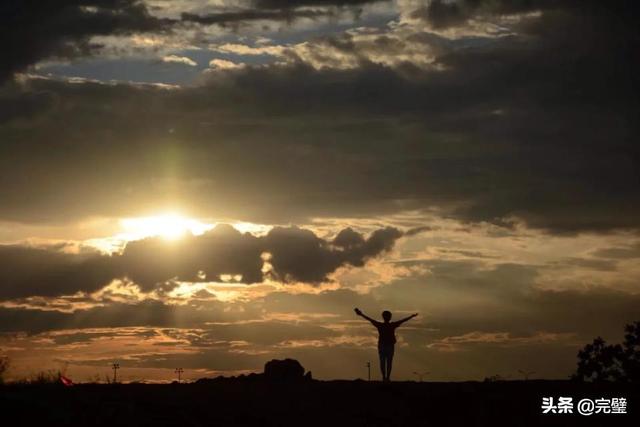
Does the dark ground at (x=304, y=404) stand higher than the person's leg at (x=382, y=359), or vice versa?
the person's leg at (x=382, y=359)

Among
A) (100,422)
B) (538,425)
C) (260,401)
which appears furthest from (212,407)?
(538,425)

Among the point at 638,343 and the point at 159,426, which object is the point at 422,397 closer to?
the point at 159,426

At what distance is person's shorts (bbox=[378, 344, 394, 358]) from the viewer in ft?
107

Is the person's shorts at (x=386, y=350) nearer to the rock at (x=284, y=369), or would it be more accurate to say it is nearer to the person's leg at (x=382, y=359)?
the person's leg at (x=382, y=359)

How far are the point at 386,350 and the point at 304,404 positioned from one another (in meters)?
3.70

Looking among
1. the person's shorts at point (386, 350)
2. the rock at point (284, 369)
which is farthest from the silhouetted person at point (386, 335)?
the rock at point (284, 369)

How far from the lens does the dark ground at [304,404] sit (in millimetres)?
25953

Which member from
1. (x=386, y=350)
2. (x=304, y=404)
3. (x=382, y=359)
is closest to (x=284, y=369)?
(x=382, y=359)

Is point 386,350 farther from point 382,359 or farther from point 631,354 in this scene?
point 631,354

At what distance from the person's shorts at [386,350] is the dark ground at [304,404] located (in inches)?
41.1

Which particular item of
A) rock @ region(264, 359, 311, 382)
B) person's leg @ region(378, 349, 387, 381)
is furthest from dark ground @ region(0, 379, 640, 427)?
rock @ region(264, 359, 311, 382)

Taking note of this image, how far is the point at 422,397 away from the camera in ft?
107

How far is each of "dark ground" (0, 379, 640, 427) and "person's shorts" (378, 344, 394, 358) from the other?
1.05 metres

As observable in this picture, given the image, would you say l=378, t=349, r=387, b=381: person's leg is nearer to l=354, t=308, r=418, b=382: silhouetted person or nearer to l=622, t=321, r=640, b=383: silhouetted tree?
l=354, t=308, r=418, b=382: silhouetted person
